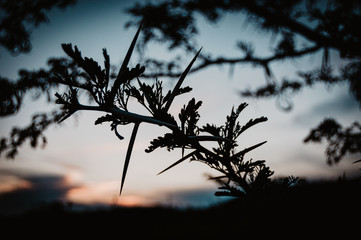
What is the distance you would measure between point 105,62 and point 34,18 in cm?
302

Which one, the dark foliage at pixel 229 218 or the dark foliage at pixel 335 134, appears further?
the dark foliage at pixel 335 134

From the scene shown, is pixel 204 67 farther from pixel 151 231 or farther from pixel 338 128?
pixel 151 231

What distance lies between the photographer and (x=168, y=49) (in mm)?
3162

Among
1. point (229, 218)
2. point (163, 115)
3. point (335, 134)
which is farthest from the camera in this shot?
point (229, 218)

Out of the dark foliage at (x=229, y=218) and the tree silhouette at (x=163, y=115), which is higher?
the tree silhouette at (x=163, y=115)

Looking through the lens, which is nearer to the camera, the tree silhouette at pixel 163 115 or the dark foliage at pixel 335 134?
the tree silhouette at pixel 163 115

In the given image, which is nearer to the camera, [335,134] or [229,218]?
[335,134]

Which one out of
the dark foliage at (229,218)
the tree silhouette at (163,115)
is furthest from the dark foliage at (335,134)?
the tree silhouette at (163,115)

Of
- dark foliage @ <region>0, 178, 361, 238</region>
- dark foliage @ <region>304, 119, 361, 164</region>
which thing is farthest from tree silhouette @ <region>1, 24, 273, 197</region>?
dark foliage @ <region>304, 119, 361, 164</region>

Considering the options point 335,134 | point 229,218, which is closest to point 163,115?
point 335,134

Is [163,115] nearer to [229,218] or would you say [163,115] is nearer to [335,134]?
[335,134]

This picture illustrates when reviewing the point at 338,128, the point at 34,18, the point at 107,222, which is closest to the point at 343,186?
the point at 338,128

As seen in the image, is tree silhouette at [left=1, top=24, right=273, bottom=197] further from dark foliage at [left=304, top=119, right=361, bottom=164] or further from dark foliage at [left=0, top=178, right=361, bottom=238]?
dark foliage at [left=304, top=119, right=361, bottom=164]

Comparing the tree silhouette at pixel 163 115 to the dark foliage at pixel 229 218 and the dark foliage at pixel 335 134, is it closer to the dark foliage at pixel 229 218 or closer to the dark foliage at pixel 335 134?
the dark foliage at pixel 229 218
